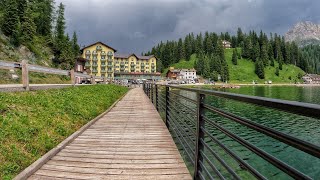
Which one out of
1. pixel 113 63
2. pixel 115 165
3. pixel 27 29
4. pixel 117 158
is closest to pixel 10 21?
pixel 27 29

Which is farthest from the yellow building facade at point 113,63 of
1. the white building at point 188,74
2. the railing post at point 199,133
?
the railing post at point 199,133

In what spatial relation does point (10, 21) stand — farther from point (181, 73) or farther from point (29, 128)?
point (181, 73)

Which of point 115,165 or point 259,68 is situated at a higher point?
point 259,68

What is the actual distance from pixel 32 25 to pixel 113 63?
83.9 meters

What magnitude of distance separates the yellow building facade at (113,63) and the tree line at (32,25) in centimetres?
4223

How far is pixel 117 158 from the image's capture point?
5.95m

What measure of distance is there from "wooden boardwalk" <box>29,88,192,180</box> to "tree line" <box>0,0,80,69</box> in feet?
162

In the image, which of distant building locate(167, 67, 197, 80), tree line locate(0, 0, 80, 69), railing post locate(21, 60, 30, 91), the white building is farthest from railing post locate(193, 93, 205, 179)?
the white building

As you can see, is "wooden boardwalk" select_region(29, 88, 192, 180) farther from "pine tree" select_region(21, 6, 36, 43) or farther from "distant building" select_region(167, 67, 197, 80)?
"distant building" select_region(167, 67, 197, 80)

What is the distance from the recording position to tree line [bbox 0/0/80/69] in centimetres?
4981

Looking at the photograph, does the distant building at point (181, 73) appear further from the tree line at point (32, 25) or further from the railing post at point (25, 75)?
the railing post at point (25, 75)

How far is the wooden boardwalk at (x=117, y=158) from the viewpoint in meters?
4.96

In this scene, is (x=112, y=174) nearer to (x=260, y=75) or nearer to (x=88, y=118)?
(x=88, y=118)

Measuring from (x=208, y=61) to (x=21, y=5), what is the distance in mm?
131789
